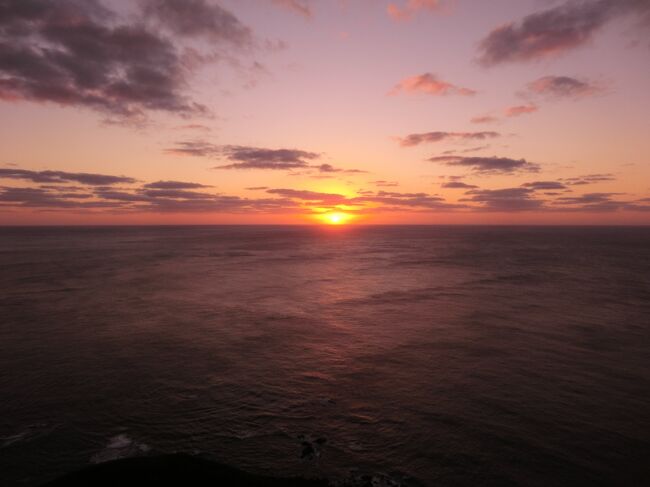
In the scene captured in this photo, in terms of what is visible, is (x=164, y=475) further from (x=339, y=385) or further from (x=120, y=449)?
(x=339, y=385)

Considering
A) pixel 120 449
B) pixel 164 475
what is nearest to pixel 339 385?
pixel 120 449

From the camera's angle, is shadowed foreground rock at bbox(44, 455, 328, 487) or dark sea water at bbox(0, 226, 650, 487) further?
dark sea water at bbox(0, 226, 650, 487)

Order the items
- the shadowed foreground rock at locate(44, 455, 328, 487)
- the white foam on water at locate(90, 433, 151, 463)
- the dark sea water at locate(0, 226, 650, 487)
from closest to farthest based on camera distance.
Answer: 1. the shadowed foreground rock at locate(44, 455, 328, 487)
2. the white foam on water at locate(90, 433, 151, 463)
3. the dark sea water at locate(0, 226, 650, 487)

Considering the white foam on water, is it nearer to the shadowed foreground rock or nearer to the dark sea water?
the dark sea water

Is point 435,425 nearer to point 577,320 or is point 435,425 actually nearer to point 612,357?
point 612,357

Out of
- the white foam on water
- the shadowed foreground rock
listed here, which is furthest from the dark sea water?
the shadowed foreground rock

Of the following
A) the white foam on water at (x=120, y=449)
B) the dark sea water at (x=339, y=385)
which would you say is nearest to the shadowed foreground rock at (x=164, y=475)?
the dark sea water at (x=339, y=385)

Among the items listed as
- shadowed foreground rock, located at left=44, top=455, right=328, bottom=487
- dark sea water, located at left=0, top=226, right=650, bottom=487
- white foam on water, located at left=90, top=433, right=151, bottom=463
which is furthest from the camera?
dark sea water, located at left=0, top=226, right=650, bottom=487
